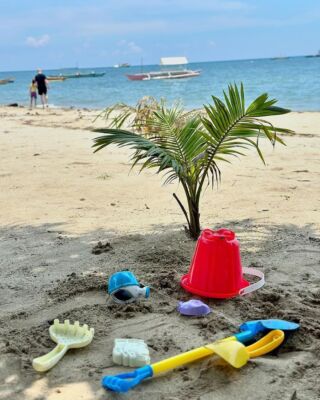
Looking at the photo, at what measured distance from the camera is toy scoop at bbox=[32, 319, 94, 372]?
2301mm

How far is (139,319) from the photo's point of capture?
2.78m

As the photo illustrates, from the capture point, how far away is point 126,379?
7.09ft

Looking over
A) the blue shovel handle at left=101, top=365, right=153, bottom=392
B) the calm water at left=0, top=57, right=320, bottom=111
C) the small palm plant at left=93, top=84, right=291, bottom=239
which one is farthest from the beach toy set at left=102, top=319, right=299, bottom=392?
the calm water at left=0, top=57, right=320, bottom=111

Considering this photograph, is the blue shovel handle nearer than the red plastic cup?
Yes

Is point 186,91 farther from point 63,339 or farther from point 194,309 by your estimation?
point 63,339

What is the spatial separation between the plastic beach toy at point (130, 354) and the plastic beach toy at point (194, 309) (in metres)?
0.45

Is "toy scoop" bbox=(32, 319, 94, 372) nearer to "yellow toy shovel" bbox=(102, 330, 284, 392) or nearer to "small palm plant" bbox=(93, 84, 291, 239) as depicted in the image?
"yellow toy shovel" bbox=(102, 330, 284, 392)

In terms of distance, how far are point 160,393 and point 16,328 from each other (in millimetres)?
983

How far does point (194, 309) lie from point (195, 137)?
147cm

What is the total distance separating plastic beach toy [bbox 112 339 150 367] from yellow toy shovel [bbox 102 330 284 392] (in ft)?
0.35

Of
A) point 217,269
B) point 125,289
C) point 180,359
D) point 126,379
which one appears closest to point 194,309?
point 217,269

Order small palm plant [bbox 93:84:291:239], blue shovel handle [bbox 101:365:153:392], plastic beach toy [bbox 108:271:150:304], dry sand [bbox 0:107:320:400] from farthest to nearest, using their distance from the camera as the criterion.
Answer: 1. small palm plant [bbox 93:84:291:239]
2. plastic beach toy [bbox 108:271:150:304]
3. dry sand [bbox 0:107:320:400]
4. blue shovel handle [bbox 101:365:153:392]

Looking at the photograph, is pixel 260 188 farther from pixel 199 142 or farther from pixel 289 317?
pixel 289 317

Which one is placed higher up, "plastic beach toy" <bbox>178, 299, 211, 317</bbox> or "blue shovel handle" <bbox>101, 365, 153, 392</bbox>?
"plastic beach toy" <bbox>178, 299, 211, 317</bbox>
